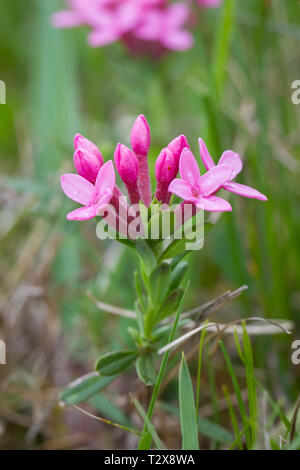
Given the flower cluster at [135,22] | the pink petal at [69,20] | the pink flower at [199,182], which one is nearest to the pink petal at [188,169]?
the pink flower at [199,182]

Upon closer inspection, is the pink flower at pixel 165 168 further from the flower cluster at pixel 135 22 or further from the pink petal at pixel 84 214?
the flower cluster at pixel 135 22

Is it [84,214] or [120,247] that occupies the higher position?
[84,214]

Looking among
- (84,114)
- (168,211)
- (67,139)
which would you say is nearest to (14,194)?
(67,139)

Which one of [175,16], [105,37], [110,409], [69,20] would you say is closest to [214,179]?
[110,409]

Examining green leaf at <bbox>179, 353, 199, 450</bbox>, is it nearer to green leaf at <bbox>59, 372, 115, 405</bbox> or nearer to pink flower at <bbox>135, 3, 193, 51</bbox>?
green leaf at <bbox>59, 372, 115, 405</bbox>

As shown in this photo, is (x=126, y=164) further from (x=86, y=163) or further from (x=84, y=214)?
(x=84, y=214)

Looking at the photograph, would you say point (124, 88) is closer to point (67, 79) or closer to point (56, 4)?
point (67, 79)

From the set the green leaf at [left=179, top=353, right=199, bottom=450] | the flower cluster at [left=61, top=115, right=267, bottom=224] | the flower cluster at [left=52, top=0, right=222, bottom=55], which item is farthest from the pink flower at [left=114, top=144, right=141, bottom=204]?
the flower cluster at [left=52, top=0, right=222, bottom=55]
